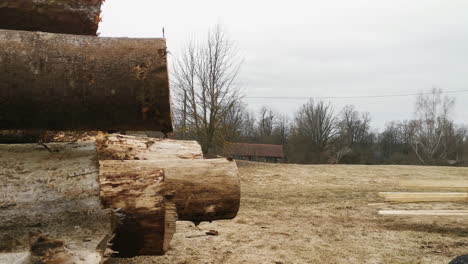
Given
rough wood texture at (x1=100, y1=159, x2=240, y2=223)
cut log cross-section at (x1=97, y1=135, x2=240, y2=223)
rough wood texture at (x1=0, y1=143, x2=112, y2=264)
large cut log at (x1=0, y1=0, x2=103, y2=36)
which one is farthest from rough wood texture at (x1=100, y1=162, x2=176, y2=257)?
large cut log at (x1=0, y1=0, x2=103, y2=36)

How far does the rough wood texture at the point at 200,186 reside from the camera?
2941 mm

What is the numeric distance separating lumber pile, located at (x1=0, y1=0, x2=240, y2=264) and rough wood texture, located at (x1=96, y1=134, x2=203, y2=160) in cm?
44

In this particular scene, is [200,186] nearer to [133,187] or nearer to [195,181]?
[195,181]

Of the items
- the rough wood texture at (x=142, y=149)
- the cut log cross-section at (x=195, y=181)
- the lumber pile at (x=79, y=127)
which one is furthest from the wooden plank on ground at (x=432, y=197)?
the lumber pile at (x=79, y=127)

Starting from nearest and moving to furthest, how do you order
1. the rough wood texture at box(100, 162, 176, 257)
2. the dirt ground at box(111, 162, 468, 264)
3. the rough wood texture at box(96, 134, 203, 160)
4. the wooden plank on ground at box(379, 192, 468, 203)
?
the rough wood texture at box(100, 162, 176, 257) < the rough wood texture at box(96, 134, 203, 160) < the dirt ground at box(111, 162, 468, 264) < the wooden plank on ground at box(379, 192, 468, 203)

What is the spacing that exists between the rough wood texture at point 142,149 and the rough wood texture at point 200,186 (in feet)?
0.97

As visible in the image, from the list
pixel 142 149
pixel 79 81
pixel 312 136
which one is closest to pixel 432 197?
pixel 142 149

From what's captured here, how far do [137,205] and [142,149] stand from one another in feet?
4.04

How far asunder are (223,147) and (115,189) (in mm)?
17626

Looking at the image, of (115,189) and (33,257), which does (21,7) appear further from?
(33,257)

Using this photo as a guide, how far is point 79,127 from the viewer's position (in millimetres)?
2611

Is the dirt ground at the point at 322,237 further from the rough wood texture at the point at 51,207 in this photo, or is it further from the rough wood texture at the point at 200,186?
the rough wood texture at the point at 51,207

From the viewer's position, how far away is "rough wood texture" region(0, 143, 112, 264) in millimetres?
1687

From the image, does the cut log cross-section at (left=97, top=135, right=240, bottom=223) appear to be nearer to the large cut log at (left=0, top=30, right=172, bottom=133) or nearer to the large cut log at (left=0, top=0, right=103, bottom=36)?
the large cut log at (left=0, top=30, right=172, bottom=133)
